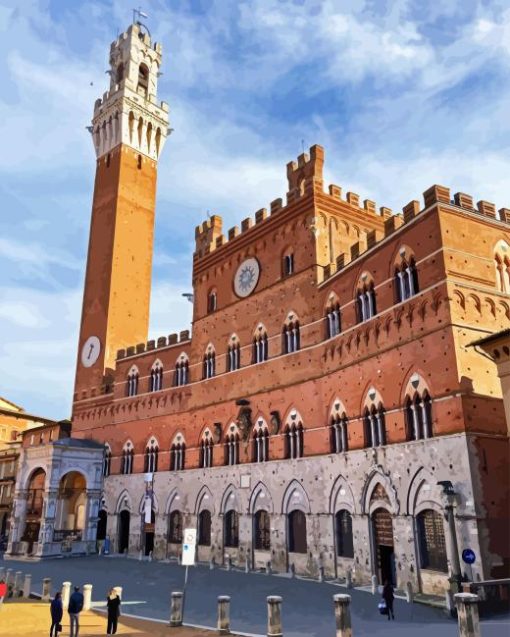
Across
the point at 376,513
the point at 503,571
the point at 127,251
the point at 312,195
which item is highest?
the point at 127,251

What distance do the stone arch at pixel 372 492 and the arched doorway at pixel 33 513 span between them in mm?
23663

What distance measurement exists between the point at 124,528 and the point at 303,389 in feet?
60.3

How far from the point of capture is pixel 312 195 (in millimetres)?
27797

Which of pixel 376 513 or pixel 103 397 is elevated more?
pixel 103 397

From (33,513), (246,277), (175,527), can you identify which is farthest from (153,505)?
(246,277)

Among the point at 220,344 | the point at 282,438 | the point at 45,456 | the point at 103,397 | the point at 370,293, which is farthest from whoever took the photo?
the point at 103,397

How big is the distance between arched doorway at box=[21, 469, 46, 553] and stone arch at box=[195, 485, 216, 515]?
39.1ft

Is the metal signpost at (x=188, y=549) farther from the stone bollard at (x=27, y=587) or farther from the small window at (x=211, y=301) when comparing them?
the small window at (x=211, y=301)

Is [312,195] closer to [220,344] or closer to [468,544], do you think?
[220,344]

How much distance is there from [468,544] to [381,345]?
298 inches

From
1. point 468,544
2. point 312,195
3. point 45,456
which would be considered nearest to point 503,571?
point 468,544

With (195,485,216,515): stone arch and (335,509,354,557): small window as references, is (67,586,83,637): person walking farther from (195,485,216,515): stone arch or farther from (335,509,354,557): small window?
(195,485,216,515): stone arch

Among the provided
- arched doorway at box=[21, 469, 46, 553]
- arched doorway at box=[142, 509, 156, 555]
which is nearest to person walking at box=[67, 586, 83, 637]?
arched doorway at box=[142, 509, 156, 555]

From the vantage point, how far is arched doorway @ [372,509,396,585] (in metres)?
19.7
